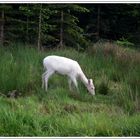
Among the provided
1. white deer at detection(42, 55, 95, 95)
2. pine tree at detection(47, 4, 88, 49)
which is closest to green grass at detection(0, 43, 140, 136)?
white deer at detection(42, 55, 95, 95)

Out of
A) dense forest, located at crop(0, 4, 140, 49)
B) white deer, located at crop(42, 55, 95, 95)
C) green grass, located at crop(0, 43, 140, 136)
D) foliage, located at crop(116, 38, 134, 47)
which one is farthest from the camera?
dense forest, located at crop(0, 4, 140, 49)

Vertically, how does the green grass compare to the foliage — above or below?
below

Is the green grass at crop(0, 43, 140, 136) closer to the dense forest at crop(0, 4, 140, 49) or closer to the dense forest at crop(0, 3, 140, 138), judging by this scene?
the dense forest at crop(0, 3, 140, 138)

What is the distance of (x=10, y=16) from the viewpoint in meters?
15.5

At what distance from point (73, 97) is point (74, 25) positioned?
297cm

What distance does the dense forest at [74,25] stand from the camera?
44.3 ft

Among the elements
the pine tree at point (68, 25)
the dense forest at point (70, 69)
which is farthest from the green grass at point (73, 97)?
the pine tree at point (68, 25)

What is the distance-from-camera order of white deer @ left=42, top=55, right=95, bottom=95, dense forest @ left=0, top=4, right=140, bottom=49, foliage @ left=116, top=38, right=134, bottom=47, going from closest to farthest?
white deer @ left=42, top=55, right=95, bottom=95
foliage @ left=116, top=38, right=134, bottom=47
dense forest @ left=0, top=4, right=140, bottom=49

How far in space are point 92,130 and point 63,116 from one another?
783 mm

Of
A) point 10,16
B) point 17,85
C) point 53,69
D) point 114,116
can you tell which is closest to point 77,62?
point 53,69

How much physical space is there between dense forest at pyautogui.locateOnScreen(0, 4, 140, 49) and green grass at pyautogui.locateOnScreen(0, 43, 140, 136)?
0.53 metres

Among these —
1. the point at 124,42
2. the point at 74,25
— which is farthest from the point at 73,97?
the point at 74,25

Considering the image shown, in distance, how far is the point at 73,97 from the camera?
432 inches

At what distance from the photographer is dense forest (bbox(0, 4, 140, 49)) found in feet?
44.3
